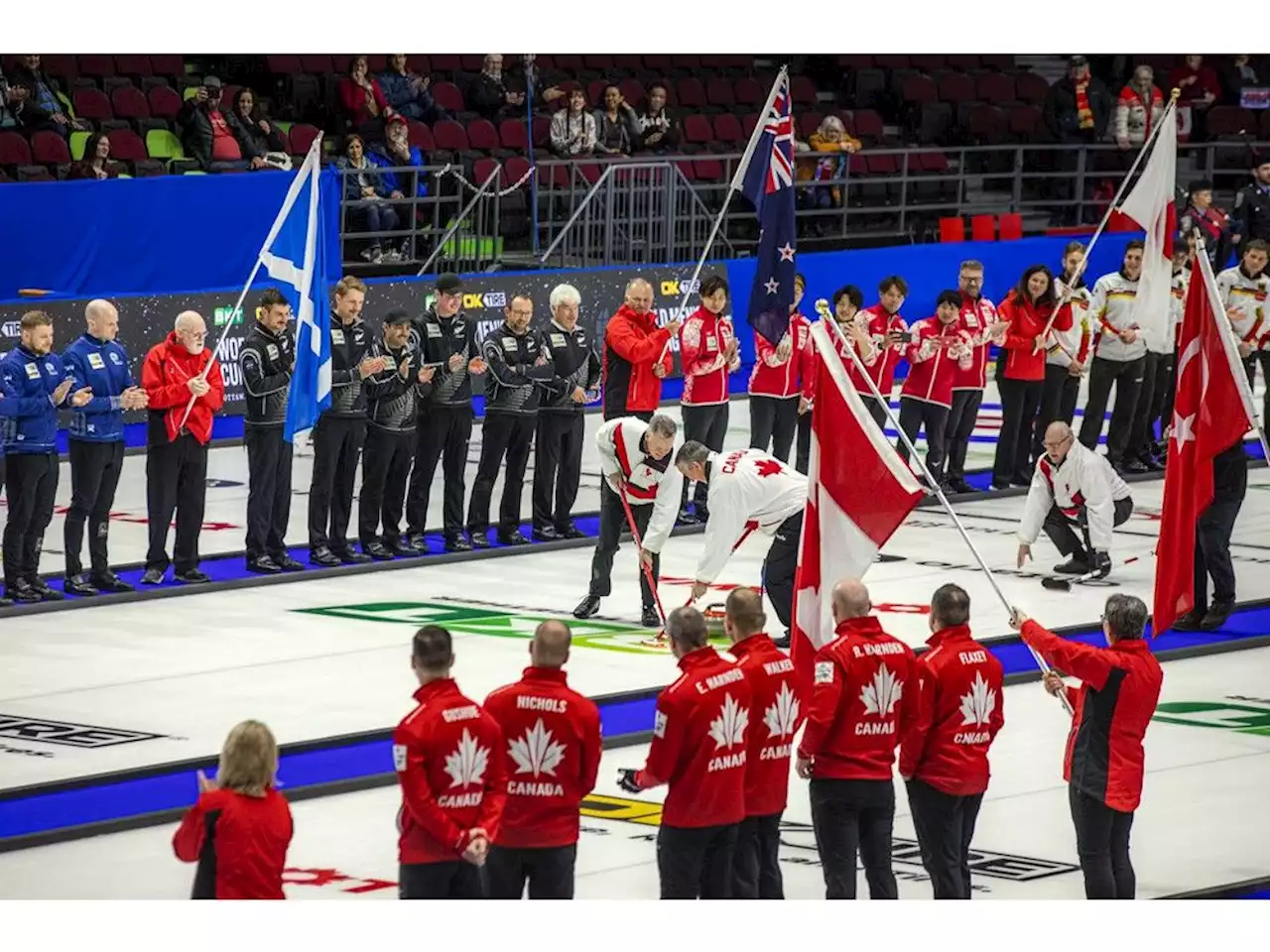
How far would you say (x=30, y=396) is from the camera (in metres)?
16.0

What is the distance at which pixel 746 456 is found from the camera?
45.8 feet

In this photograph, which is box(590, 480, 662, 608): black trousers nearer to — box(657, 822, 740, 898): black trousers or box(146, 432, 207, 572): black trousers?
box(146, 432, 207, 572): black trousers

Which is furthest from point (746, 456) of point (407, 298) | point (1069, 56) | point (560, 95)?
point (1069, 56)

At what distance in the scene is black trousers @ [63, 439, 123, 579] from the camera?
16328 mm

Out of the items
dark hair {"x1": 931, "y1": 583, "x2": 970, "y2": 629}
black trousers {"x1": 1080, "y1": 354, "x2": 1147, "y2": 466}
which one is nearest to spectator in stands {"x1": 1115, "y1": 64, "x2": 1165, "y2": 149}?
black trousers {"x1": 1080, "y1": 354, "x2": 1147, "y2": 466}

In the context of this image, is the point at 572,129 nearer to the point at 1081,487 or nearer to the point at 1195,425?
the point at 1081,487

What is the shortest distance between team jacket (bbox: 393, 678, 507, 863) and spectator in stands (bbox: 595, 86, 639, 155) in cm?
1846

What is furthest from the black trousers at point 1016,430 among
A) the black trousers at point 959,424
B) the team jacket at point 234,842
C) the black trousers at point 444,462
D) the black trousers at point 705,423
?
the team jacket at point 234,842

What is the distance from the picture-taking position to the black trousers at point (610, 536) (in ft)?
51.8

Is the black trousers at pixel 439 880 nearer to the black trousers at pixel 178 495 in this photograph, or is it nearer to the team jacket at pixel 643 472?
the team jacket at pixel 643 472

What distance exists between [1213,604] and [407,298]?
1032 cm

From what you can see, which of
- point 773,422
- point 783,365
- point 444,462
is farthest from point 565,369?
point 773,422

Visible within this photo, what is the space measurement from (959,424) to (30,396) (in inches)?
322

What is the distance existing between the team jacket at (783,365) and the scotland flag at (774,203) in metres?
1.85
